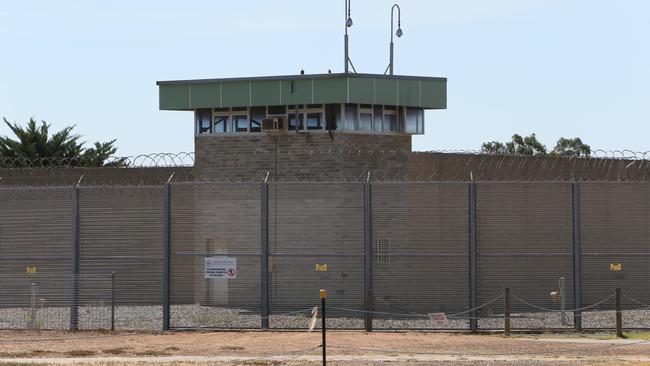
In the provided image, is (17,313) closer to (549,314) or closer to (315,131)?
(315,131)

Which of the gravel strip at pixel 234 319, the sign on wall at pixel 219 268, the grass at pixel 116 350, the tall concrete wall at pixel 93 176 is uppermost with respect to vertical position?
the tall concrete wall at pixel 93 176

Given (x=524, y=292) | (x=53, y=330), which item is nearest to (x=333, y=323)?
(x=524, y=292)

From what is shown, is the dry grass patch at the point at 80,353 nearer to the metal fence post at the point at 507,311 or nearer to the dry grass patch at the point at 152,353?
the dry grass patch at the point at 152,353

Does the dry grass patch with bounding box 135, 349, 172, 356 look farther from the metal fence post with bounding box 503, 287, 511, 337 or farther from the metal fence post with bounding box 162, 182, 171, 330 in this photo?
the metal fence post with bounding box 503, 287, 511, 337

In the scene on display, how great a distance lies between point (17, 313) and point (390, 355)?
9553 mm

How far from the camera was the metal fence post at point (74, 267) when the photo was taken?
27.8m

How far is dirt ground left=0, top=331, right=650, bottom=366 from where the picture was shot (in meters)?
21.7

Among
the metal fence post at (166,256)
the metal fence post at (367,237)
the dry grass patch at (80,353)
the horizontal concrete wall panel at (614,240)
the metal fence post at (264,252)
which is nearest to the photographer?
the dry grass patch at (80,353)

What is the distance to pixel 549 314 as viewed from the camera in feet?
90.6

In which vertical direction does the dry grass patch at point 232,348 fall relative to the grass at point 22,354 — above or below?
above

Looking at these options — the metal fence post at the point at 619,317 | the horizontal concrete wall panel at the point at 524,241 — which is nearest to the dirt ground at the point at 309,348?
the metal fence post at the point at 619,317

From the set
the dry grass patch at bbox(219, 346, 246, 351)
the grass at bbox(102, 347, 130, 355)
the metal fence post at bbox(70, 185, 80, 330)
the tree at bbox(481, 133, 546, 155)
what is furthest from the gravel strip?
the tree at bbox(481, 133, 546, 155)

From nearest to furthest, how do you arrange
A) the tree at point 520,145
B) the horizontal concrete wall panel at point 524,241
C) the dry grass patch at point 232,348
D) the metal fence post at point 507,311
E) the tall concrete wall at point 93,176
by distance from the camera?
the dry grass patch at point 232,348
the metal fence post at point 507,311
the horizontal concrete wall panel at point 524,241
the tall concrete wall at point 93,176
the tree at point 520,145

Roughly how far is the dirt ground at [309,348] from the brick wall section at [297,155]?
5.79 m
